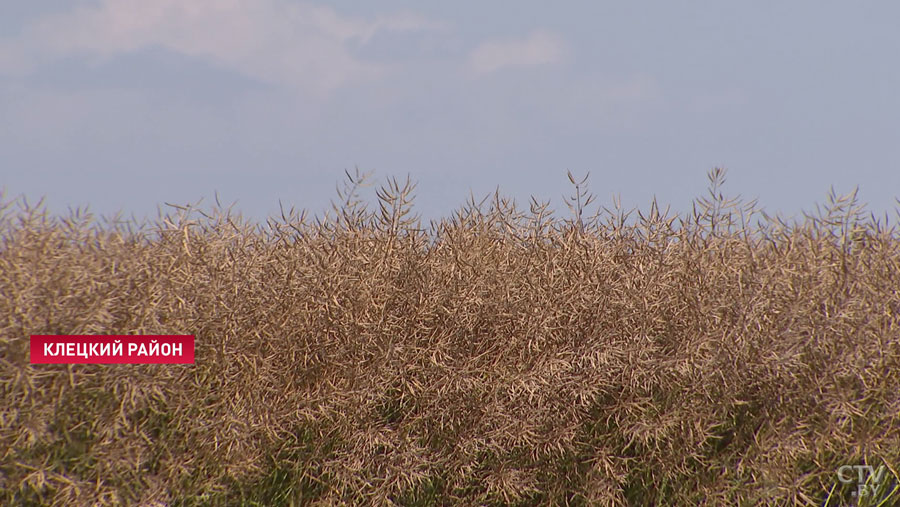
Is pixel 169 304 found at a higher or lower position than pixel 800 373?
higher

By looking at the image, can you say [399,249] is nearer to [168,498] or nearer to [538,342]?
[538,342]

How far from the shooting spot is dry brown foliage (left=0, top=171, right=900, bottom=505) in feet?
14.2

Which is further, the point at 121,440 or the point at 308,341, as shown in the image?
the point at 308,341

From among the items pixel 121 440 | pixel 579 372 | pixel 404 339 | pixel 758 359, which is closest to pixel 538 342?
pixel 579 372

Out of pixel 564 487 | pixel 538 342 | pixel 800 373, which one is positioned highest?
pixel 538 342

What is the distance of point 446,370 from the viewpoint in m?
4.50

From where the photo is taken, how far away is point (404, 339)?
14.9 feet

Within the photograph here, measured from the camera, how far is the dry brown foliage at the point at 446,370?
14.2ft

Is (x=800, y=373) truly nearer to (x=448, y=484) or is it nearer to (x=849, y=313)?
(x=849, y=313)

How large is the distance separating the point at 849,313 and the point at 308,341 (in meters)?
2.72

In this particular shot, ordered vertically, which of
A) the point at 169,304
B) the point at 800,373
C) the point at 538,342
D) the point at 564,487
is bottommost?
the point at 564,487

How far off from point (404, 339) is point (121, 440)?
1.36m

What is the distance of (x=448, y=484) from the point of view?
4668 mm

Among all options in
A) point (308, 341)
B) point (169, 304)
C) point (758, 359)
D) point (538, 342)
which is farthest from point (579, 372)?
point (169, 304)
